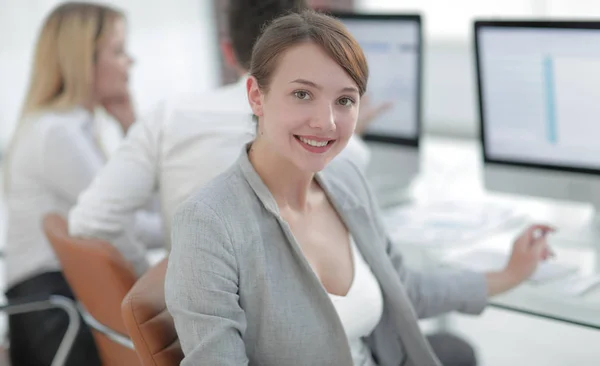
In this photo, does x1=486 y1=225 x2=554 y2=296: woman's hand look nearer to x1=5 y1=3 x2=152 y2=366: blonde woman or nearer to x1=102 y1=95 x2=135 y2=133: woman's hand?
x1=5 y1=3 x2=152 y2=366: blonde woman

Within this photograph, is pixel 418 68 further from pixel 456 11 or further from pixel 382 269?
pixel 456 11

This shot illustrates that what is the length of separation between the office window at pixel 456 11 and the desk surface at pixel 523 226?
184cm

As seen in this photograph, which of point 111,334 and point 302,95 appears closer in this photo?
point 302,95

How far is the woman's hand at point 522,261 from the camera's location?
185 cm

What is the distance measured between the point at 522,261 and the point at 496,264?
149 mm

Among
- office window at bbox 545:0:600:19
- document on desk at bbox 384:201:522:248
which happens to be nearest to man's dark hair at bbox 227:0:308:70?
document on desk at bbox 384:201:522:248

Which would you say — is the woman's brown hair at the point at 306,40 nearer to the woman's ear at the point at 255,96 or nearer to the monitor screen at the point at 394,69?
the woman's ear at the point at 255,96

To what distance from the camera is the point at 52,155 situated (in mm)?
2492

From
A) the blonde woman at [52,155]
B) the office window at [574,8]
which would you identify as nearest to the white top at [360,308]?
the blonde woman at [52,155]

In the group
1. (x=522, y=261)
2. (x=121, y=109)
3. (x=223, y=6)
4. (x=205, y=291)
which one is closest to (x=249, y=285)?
(x=205, y=291)

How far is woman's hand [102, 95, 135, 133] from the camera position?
2984mm

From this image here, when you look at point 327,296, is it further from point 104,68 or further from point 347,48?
point 104,68

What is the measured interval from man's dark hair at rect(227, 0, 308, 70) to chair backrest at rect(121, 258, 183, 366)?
2.34 ft

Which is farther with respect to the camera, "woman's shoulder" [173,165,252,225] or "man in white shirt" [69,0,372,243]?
"man in white shirt" [69,0,372,243]
